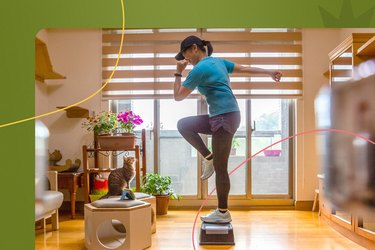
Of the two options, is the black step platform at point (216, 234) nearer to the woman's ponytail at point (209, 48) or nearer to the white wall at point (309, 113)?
the white wall at point (309, 113)

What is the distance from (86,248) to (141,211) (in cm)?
26

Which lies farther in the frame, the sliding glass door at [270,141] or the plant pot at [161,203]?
the plant pot at [161,203]

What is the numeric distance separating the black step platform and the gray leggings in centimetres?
7

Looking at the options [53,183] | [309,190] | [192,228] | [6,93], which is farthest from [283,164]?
[6,93]

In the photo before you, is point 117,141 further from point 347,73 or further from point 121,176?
point 347,73

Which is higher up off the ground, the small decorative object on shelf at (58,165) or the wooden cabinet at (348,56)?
the wooden cabinet at (348,56)

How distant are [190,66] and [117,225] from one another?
681 millimetres

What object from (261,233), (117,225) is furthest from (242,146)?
(117,225)

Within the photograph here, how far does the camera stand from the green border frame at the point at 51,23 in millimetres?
709

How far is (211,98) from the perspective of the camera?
77cm

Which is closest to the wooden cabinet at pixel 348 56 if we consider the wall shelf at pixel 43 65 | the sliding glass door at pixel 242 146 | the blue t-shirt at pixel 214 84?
the sliding glass door at pixel 242 146

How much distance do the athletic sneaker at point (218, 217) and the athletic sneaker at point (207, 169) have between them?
3.6 inches

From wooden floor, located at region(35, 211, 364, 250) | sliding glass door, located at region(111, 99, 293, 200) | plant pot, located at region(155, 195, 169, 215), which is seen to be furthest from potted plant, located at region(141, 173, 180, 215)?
sliding glass door, located at region(111, 99, 293, 200)

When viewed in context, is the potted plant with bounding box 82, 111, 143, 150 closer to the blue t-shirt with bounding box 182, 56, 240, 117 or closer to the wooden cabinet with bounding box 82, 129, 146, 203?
the wooden cabinet with bounding box 82, 129, 146, 203
